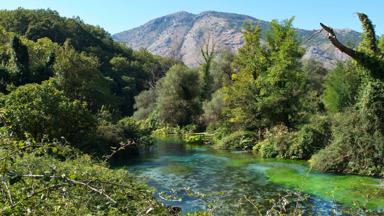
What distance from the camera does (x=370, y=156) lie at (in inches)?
851

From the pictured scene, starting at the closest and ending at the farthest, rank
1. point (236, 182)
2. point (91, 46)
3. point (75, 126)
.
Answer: point (236, 182)
point (75, 126)
point (91, 46)

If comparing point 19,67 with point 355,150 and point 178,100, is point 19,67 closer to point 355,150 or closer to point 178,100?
point 178,100

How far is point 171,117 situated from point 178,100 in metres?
2.13

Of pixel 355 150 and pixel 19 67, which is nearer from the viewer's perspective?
pixel 355 150

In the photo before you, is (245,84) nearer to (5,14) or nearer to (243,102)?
(243,102)

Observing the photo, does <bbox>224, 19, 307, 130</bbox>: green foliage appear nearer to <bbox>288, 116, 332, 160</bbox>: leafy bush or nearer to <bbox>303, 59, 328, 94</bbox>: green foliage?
<bbox>288, 116, 332, 160</bbox>: leafy bush

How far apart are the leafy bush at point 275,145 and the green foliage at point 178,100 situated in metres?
17.2

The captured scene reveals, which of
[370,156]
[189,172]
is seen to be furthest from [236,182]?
[370,156]

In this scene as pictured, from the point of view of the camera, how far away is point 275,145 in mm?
29062

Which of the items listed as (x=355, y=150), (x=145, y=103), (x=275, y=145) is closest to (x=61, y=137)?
(x=355, y=150)

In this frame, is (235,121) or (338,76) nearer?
(235,121)

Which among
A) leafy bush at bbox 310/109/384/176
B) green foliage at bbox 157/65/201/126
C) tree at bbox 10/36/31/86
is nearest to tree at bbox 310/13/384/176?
leafy bush at bbox 310/109/384/176

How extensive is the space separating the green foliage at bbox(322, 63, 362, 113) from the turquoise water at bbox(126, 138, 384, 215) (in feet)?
48.2

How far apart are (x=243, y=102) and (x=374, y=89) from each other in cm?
1482
